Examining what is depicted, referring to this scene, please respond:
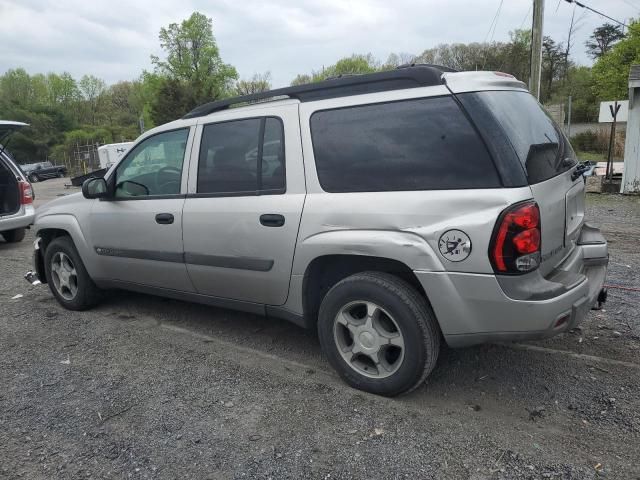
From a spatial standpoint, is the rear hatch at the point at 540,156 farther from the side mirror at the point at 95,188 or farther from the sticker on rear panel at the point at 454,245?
the side mirror at the point at 95,188

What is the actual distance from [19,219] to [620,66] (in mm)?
36138

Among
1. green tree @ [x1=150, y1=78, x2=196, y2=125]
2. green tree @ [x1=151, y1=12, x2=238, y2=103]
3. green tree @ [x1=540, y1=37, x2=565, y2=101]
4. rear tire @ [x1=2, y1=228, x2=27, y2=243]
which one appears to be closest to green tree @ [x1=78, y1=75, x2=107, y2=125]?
green tree @ [x1=151, y1=12, x2=238, y2=103]

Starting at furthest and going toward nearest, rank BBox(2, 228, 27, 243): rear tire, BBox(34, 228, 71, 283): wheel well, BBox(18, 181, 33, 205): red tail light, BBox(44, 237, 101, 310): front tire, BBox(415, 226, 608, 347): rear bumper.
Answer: BBox(2, 228, 27, 243): rear tire → BBox(18, 181, 33, 205): red tail light → BBox(34, 228, 71, 283): wheel well → BBox(44, 237, 101, 310): front tire → BBox(415, 226, 608, 347): rear bumper

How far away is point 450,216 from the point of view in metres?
2.68

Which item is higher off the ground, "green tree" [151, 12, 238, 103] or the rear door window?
"green tree" [151, 12, 238, 103]

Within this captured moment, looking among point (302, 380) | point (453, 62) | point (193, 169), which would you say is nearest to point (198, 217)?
point (193, 169)

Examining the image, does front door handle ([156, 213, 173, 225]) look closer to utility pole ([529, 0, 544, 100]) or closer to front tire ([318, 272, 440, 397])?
front tire ([318, 272, 440, 397])

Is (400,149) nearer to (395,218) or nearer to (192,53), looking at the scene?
(395,218)

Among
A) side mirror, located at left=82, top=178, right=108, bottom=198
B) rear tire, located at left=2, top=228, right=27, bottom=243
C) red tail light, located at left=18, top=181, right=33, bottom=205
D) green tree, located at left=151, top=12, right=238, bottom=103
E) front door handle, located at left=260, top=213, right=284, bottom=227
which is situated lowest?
rear tire, located at left=2, top=228, right=27, bottom=243

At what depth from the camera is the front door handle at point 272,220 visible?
3.32 meters

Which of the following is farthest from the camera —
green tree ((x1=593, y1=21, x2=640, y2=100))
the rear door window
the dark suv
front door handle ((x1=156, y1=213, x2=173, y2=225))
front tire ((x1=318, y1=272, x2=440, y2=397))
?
the dark suv

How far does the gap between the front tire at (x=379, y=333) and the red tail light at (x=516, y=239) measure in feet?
1.72

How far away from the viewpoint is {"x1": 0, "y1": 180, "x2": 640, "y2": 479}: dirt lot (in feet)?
8.29

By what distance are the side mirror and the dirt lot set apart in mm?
1209
